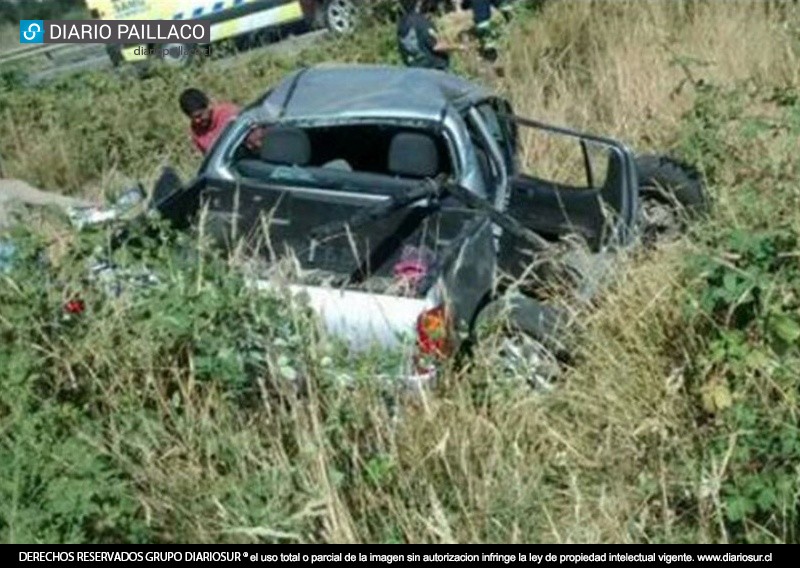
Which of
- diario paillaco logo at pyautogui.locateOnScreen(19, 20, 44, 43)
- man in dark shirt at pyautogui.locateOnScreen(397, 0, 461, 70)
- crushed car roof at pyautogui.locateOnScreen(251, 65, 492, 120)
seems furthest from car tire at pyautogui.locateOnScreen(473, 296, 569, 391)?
diario paillaco logo at pyautogui.locateOnScreen(19, 20, 44, 43)

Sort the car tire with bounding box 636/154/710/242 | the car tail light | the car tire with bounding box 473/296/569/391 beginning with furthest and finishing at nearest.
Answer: the car tire with bounding box 636/154/710/242 → the car tire with bounding box 473/296/569/391 → the car tail light

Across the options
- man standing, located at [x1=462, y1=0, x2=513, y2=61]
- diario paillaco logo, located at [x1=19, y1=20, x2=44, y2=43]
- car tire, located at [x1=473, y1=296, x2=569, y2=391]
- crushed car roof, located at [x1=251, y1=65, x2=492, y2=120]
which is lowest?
diario paillaco logo, located at [x1=19, y1=20, x2=44, y2=43]

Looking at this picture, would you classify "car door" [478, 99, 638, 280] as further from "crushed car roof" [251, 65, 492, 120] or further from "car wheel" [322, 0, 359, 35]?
"car wheel" [322, 0, 359, 35]

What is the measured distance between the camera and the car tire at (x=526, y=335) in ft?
16.1

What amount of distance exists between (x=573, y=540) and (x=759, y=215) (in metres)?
2.32

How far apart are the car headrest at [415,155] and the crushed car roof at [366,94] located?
235 mm

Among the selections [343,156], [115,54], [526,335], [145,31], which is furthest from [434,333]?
[115,54]

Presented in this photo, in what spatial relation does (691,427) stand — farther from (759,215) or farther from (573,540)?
(759,215)

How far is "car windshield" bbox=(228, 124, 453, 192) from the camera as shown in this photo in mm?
6438

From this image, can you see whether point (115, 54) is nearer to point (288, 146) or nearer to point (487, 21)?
point (487, 21)

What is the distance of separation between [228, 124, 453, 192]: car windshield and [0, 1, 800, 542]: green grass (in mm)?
1439

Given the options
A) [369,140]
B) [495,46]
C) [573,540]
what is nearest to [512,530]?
[573,540]

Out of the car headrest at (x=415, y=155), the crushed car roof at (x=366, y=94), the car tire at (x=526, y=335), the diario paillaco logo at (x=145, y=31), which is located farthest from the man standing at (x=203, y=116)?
the diario paillaco logo at (x=145, y=31)

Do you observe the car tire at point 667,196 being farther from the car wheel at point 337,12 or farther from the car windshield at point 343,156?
the car wheel at point 337,12
